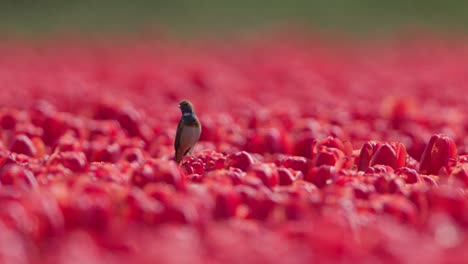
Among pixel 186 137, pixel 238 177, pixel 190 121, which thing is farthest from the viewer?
pixel 190 121

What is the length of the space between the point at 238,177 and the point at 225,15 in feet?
68.2

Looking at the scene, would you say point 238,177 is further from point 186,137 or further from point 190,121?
point 190,121

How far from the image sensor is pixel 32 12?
76.2ft

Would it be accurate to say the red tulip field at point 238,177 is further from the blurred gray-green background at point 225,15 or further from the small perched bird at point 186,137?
the blurred gray-green background at point 225,15

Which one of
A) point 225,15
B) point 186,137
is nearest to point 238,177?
point 186,137

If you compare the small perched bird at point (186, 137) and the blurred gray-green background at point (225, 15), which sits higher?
the blurred gray-green background at point (225, 15)

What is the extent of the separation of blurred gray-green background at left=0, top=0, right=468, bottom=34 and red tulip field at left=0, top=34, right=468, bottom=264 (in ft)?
42.2

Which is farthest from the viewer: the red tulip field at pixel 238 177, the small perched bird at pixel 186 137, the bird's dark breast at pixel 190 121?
the bird's dark breast at pixel 190 121

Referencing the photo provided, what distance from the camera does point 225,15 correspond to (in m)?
23.5

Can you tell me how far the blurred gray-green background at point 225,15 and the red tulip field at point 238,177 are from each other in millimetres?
12856

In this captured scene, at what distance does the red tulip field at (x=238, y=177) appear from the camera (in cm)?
216

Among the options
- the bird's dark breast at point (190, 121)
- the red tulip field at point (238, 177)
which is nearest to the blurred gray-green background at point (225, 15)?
the red tulip field at point (238, 177)

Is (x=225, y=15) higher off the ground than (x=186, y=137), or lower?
higher

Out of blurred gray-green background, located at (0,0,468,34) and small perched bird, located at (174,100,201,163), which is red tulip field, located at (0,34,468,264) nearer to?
small perched bird, located at (174,100,201,163)
